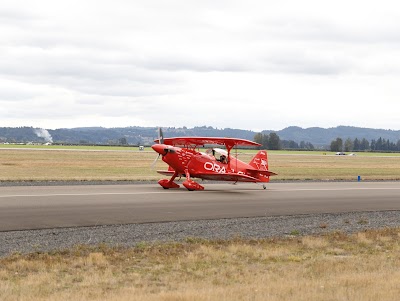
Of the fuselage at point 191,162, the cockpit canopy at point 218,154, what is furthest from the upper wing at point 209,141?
the cockpit canopy at point 218,154

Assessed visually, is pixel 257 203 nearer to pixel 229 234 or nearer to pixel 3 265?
pixel 229 234

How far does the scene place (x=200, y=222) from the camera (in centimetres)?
1894

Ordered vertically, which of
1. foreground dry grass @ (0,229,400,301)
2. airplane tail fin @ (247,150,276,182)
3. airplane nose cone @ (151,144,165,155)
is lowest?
foreground dry grass @ (0,229,400,301)

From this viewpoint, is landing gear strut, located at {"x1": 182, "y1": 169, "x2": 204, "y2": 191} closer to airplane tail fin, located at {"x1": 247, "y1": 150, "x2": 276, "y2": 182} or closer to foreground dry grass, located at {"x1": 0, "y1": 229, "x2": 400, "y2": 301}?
airplane tail fin, located at {"x1": 247, "y1": 150, "x2": 276, "y2": 182}

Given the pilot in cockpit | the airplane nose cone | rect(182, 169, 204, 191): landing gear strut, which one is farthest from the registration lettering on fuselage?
the airplane nose cone

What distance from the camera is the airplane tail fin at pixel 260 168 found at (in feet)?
104

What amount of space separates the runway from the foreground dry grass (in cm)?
442

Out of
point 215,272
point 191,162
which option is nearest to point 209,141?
point 191,162

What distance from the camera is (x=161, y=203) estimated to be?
23344 mm

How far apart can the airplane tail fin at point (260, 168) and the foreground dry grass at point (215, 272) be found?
15.4m

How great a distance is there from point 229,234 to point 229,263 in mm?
3810

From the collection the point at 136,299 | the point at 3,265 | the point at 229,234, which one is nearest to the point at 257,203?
the point at 229,234

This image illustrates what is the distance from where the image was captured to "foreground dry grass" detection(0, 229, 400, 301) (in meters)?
9.77

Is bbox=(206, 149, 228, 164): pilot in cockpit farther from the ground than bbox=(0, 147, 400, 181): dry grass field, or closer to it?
farther from the ground
